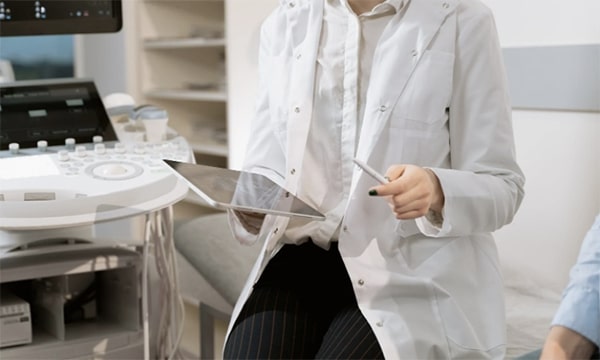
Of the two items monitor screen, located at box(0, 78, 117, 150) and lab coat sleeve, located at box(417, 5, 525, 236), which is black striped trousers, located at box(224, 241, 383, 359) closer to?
lab coat sleeve, located at box(417, 5, 525, 236)

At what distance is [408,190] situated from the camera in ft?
3.25

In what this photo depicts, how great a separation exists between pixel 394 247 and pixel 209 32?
7.09ft

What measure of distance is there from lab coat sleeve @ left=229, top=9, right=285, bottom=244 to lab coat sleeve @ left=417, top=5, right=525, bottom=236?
0.28m

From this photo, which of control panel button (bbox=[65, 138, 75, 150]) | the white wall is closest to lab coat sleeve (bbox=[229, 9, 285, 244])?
control panel button (bbox=[65, 138, 75, 150])

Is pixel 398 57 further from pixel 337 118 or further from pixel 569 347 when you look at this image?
pixel 569 347

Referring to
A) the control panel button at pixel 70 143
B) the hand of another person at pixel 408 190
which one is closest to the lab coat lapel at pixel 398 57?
the hand of another person at pixel 408 190

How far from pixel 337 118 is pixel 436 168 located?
0.20 m

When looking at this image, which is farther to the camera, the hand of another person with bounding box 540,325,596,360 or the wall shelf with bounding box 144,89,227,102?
the wall shelf with bounding box 144,89,227,102

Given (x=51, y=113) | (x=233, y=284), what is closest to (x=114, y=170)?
(x=51, y=113)

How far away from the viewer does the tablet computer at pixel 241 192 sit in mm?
993

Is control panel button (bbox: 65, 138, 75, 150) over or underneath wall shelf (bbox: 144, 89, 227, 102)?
over

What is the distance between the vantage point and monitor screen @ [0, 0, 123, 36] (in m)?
1.63

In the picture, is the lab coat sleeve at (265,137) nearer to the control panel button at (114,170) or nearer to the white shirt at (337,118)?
the white shirt at (337,118)

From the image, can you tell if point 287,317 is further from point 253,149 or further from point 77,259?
point 77,259
